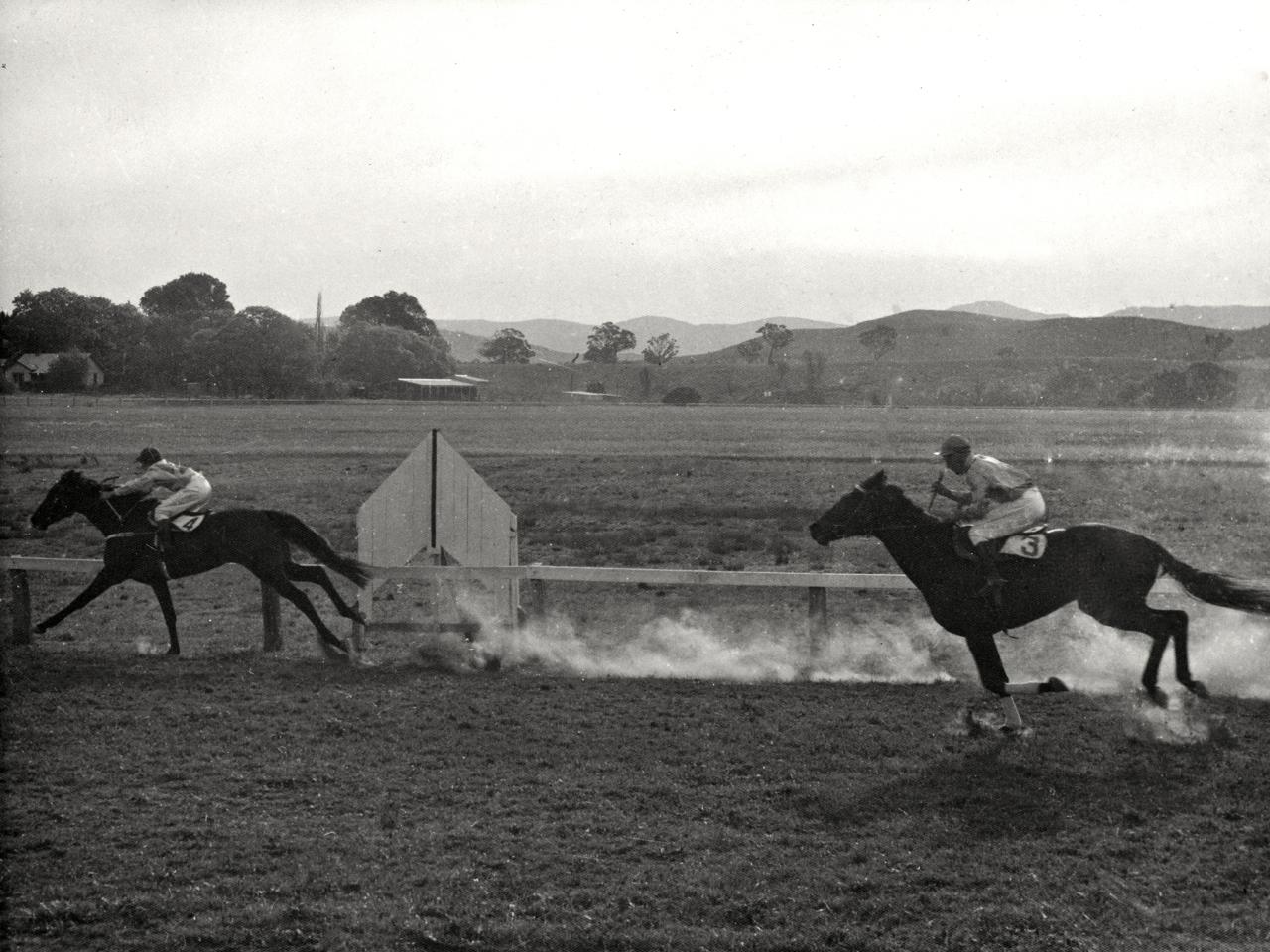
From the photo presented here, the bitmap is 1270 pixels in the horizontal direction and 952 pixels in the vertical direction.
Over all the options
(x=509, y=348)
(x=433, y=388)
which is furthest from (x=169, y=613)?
(x=509, y=348)

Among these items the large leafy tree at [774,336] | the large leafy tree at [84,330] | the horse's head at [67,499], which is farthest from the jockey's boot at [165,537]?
the large leafy tree at [774,336]

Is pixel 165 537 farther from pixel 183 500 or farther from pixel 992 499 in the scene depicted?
pixel 992 499

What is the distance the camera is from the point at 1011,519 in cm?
945

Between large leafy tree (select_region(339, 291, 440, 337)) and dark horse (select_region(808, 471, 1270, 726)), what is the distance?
330 feet

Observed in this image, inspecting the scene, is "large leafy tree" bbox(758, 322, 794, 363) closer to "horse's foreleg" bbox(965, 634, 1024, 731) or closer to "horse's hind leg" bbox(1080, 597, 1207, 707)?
"horse's hind leg" bbox(1080, 597, 1207, 707)

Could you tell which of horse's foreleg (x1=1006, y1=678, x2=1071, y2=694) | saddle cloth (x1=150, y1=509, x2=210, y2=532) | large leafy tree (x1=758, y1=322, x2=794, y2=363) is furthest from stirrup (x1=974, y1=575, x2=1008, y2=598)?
large leafy tree (x1=758, y1=322, x2=794, y2=363)

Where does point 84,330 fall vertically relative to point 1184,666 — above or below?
above

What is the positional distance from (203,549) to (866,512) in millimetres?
6619

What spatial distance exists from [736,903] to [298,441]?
39.2m

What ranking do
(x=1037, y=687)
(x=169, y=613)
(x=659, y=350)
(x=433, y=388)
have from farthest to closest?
(x=659, y=350) → (x=433, y=388) → (x=169, y=613) → (x=1037, y=687)

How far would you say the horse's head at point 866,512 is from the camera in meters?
9.66

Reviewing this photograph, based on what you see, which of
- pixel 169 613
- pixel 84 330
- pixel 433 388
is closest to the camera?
pixel 169 613

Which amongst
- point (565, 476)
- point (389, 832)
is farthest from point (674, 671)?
point (565, 476)

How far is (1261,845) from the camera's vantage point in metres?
6.68
